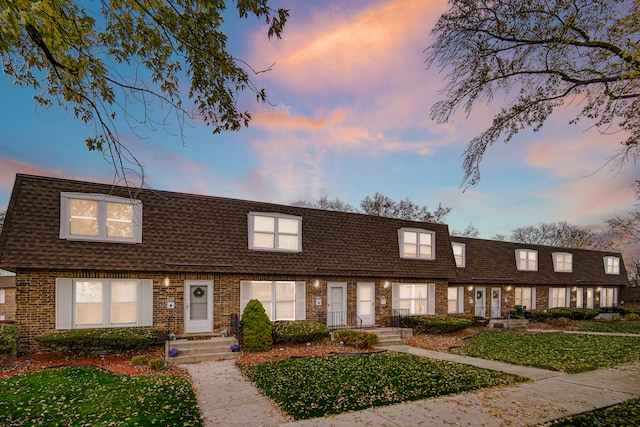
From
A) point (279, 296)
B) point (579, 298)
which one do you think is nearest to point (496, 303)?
point (579, 298)

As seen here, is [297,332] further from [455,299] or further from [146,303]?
[455,299]

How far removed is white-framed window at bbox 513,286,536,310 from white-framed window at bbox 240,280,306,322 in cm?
1845

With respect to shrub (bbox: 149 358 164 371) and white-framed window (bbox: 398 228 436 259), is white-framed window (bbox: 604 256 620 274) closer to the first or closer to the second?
white-framed window (bbox: 398 228 436 259)

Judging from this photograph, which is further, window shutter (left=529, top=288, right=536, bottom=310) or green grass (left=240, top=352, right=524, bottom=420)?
window shutter (left=529, top=288, right=536, bottom=310)

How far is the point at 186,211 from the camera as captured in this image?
14.4 m

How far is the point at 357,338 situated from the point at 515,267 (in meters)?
18.3

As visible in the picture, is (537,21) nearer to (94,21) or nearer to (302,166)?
(94,21)

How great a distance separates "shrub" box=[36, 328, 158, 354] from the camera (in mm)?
10836

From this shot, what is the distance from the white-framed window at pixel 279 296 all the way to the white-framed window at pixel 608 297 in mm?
29926

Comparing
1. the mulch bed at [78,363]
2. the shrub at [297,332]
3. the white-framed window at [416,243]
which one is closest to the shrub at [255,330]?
the shrub at [297,332]

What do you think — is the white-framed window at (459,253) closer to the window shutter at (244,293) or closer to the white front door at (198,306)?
the window shutter at (244,293)

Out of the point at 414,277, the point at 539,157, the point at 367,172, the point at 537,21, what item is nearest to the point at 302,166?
the point at 367,172

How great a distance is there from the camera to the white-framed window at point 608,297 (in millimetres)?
31078

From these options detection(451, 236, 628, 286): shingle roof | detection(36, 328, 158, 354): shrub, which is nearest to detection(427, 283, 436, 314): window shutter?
detection(451, 236, 628, 286): shingle roof
